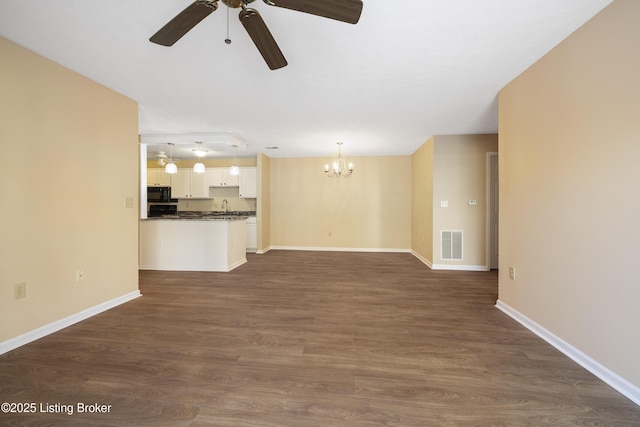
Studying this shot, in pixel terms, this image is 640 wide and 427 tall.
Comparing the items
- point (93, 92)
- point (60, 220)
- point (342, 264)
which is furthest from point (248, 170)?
point (60, 220)

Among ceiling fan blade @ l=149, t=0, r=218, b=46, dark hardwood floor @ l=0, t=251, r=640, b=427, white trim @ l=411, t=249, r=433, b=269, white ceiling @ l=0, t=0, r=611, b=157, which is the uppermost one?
white ceiling @ l=0, t=0, r=611, b=157

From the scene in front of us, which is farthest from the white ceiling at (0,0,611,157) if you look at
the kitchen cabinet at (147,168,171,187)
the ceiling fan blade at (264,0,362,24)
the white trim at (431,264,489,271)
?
the kitchen cabinet at (147,168,171,187)

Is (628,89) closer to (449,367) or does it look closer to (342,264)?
(449,367)

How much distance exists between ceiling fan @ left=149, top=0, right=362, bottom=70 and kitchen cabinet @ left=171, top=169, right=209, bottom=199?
563 centimetres

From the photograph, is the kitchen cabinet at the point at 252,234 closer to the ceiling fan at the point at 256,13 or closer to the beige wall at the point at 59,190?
the beige wall at the point at 59,190

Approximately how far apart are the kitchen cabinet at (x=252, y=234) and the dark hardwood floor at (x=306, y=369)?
343 cm

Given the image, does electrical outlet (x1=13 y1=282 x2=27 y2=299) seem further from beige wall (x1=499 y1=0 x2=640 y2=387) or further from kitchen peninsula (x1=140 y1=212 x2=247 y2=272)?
beige wall (x1=499 y1=0 x2=640 y2=387)

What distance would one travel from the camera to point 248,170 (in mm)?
6660

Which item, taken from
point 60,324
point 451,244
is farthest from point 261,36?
point 451,244

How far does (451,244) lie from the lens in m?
4.77

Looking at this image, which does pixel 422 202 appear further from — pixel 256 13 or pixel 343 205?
pixel 256 13

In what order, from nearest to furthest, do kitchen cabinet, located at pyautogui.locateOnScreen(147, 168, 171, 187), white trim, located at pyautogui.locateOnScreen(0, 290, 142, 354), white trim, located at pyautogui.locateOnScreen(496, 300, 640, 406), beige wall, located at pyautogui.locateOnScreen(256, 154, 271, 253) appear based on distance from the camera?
1. white trim, located at pyautogui.locateOnScreen(496, 300, 640, 406)
2. white trim, located at pyautogui.locateOnScreen(0, 290, 142, 354)
3. beige wall, located at pyautogui.locateOnScreen(256, 154, 271, 253)
4. kitchen cabinet, located at pyautogui.locateOnScreen(147, 168, 171, 187)

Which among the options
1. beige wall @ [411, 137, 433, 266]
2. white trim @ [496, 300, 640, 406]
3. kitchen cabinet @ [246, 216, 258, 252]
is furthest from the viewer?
kitchen cabinet @ [246, 216, 258, 252]

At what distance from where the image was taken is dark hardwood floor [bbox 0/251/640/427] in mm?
1382
